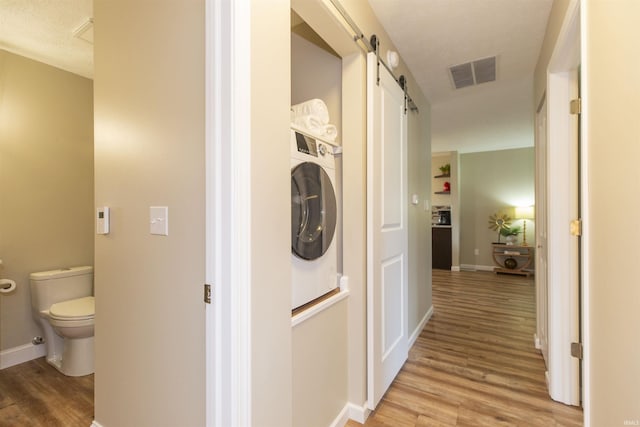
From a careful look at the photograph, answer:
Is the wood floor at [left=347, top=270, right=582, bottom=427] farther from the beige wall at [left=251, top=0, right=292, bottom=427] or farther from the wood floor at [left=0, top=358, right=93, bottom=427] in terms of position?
the wood floor at [left=0, top=358, right=93, bottom=427]

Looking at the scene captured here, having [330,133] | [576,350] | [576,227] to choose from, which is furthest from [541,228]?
[330,133]

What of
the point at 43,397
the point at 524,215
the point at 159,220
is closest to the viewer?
the point at 159,220

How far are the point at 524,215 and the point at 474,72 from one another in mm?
4282

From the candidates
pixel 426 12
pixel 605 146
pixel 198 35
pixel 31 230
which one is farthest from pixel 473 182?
pixel 31 230

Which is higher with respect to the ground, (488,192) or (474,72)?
(474,72)

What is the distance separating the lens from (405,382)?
2098 millimetres

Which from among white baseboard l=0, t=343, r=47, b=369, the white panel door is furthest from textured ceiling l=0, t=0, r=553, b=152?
white baseboard l=0, t=343, r=47, b=369

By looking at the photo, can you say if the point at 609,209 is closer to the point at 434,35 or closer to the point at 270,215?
the point at 270,215

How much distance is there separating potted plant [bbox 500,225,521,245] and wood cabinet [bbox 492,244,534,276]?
0.29 metres

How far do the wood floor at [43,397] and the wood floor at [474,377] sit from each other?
5.67ft

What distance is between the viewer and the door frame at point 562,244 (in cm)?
179

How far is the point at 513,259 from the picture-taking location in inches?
222

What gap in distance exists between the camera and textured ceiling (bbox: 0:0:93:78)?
5.68 feet

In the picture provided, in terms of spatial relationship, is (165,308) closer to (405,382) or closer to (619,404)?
(619,404)
